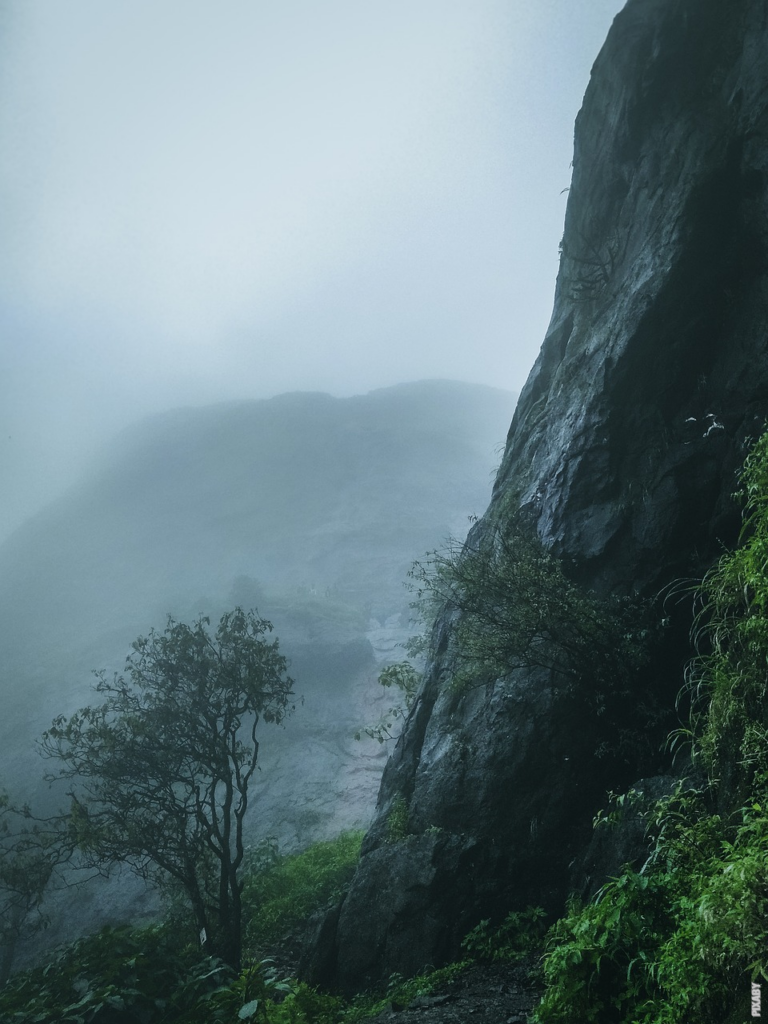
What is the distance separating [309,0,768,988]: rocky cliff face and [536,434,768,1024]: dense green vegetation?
3.41 m

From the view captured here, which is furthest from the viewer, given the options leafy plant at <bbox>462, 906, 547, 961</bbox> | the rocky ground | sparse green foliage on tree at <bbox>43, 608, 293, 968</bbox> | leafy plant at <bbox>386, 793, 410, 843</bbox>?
sparse green foliage on tree at <bbox>43, 608, 293, 968</bbox>

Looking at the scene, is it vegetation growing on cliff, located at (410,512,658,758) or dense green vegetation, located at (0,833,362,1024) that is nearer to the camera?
dense green vegetation, located at (0,833,362,1024)

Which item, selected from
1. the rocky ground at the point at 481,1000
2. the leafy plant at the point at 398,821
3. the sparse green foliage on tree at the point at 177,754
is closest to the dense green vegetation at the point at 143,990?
the rocky ground at the point at 481,1000

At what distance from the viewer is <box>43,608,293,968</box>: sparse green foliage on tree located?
1146cm

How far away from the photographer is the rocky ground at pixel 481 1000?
5.79 meters

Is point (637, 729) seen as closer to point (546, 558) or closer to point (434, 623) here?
point (546, 558)

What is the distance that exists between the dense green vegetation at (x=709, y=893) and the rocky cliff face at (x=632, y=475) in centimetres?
341

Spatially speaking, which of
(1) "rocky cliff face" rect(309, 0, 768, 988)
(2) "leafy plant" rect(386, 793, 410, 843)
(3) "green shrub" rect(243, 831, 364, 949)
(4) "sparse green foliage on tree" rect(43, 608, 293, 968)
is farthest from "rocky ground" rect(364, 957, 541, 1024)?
(3) "green shrub" rect(243, 831, 364, 949)

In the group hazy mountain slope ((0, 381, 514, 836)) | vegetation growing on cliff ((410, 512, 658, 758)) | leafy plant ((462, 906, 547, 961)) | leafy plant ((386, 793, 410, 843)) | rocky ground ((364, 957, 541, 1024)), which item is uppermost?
hazy mountain slope ((0, 381, 514, 836))

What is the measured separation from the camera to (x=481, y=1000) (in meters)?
6.34

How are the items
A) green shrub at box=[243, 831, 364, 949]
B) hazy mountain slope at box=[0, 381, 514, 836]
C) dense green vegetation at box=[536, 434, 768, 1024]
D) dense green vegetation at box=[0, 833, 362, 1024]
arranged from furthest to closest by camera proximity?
hazy mountain slope at box=[0, 381, 514, 836] → green shrub at box=[243, 831, 364, 949] → dense green vegetation at box=[0, 833, 362, 1024] → dense green vegetation at box=[536, 434, 768, 1024]

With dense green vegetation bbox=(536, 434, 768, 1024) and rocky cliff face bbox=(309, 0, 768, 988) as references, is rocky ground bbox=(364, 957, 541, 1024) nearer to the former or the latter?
rocky cliff face bbox=(309, 0, 768, 988)

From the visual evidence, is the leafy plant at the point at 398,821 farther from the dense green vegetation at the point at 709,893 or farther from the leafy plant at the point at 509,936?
the dense green vegetation at the point at 709,893

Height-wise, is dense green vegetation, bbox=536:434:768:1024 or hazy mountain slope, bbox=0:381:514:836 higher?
hazy mountain slope, bbox=0:381:514:836
